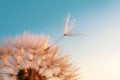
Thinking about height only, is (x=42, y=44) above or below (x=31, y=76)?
above

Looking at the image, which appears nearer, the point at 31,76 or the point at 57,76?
the point at 31,76

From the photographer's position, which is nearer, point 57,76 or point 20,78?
point 20,78

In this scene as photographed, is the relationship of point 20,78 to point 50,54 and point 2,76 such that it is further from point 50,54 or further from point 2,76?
point 50,54

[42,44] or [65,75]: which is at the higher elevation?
[42,44]

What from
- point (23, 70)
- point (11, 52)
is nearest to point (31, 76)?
point (23, 70)

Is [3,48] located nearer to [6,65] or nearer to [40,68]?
[6,65]

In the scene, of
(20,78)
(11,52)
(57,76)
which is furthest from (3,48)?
(57,76)

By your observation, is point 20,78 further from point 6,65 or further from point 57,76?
point 57,76

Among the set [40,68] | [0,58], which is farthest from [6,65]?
[40,68]
